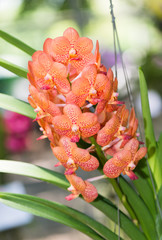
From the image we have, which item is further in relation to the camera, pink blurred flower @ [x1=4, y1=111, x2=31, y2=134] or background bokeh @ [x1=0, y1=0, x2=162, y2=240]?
background bokeh @ [x1=0, y1=0, x2=162, y2=240]

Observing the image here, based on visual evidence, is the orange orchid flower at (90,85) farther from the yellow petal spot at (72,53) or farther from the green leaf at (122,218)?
the green leaf at (122,218)

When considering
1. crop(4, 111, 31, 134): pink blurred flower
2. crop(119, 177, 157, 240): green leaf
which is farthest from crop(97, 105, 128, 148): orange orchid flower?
crop(4, 111, 31, 134): pink blurred flower

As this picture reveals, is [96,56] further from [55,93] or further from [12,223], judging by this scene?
[12,223]

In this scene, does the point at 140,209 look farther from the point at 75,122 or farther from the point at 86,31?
the point at 86,31

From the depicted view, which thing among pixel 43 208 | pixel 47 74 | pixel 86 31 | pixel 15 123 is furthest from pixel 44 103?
pixel 86 31

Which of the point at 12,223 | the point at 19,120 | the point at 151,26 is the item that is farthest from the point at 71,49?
the point at 151,26

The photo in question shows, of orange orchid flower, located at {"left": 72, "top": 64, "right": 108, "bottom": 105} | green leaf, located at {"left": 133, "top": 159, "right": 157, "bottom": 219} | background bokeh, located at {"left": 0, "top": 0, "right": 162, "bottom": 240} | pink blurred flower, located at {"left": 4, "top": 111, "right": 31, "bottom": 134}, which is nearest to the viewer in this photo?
orange orchid flower, located at {"left": 72, "top": 64, "right": 108, "bottom": 105}

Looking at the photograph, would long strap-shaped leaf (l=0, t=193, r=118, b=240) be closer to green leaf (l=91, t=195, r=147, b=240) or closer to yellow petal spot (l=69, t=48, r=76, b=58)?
green leaf (l=91, t=195, r=147, b=240)
